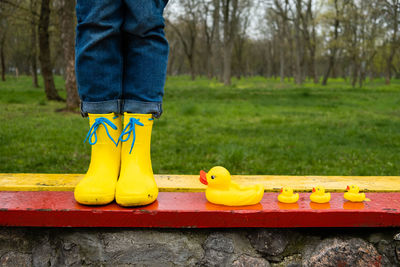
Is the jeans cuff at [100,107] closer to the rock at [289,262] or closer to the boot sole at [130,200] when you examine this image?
the boot sole at [130,200]

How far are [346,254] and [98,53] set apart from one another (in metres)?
1.33

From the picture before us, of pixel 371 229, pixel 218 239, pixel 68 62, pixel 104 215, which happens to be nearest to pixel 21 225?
pixel 104 215

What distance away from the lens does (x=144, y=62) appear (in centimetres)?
162

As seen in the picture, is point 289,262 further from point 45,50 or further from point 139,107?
point 45,50

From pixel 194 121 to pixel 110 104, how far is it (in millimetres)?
5990

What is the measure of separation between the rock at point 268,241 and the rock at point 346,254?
151 mm

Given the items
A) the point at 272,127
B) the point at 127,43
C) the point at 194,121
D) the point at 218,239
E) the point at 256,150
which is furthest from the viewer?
the point at 194,121

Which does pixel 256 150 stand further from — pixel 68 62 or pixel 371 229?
pixel 68 62

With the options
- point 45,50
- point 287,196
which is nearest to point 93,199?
point 287,196

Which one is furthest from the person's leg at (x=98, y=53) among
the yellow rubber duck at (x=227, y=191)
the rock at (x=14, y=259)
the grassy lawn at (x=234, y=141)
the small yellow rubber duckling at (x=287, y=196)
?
the grassy lawn at (x=234, y=141)

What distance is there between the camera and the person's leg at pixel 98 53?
1511 millimetres

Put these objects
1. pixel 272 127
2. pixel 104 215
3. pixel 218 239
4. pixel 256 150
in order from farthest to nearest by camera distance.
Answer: pixel 272 127, pixel 256 150, pixel 218 239, pixel 104 215

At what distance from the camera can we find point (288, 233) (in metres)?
1.58

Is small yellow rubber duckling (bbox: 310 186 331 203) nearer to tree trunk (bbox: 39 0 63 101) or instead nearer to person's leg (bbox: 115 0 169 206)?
person's leg (bbox: 115 0 169 206)
